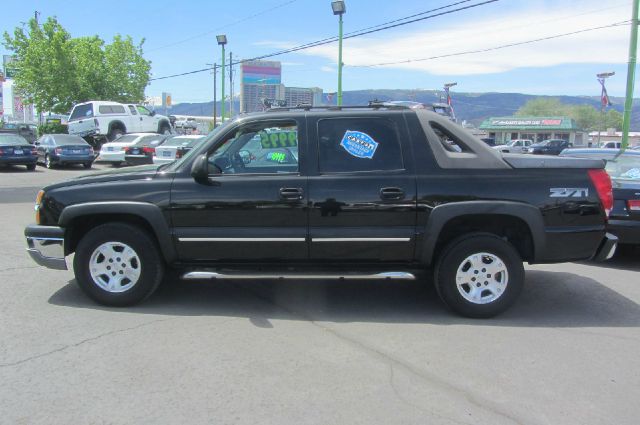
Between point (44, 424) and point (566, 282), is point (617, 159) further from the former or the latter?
point (44, 424)

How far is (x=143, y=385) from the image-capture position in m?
3.66

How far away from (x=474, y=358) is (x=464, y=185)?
1.55m

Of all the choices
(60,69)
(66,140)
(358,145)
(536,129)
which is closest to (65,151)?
(66,140)

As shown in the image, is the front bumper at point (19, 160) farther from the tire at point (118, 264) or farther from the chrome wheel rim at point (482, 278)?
the chrome wheel rim at point (482, 278)

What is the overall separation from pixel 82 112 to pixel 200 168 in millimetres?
25736

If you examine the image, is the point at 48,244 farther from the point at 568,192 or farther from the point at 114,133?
the point at 114,133

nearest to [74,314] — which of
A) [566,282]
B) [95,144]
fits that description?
[566,282]

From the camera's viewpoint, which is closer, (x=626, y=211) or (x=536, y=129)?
(x=626, y=211)

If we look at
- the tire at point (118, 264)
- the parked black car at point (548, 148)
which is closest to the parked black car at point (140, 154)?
the tire at point (118, 264)

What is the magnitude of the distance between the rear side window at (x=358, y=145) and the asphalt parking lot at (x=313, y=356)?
55.3 inches

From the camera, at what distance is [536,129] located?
294 feet

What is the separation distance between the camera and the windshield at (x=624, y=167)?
7529 mm

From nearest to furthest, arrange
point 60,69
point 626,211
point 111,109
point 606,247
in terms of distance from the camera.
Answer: point 606,247 → point 626,211 → point 111,109 → point 60,69

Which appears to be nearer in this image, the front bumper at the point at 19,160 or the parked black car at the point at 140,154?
the parked black car at the point at 140,154
